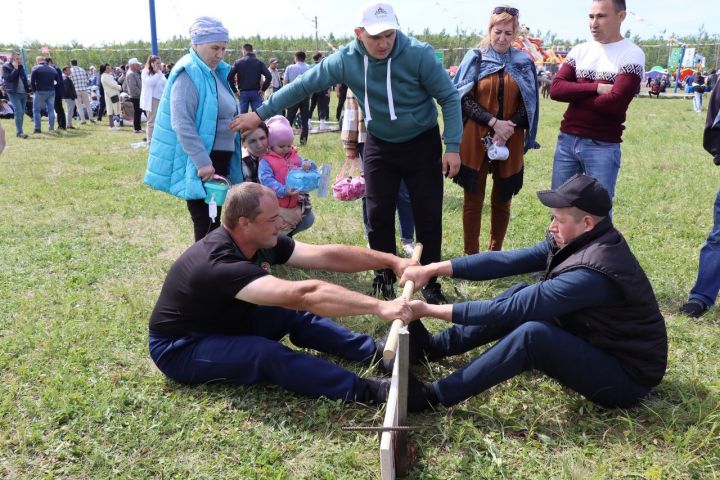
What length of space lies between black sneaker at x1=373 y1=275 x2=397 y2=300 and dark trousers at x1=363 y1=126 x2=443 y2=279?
436 millimetres

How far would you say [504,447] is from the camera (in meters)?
2.71

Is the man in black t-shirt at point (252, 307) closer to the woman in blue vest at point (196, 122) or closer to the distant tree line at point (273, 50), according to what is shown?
the woman in blue vest at point (196, 122)

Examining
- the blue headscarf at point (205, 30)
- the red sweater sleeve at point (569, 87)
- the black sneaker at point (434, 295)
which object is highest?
the blue headscarf at point (205, 30)


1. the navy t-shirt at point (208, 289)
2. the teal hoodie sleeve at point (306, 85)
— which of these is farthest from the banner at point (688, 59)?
the navy t-shirt at point (208, 289)

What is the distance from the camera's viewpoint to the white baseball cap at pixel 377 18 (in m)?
3.31

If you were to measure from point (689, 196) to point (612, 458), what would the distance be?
562 cm

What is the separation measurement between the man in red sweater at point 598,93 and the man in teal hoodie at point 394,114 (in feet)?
3.04

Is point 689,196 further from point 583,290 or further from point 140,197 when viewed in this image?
point 140,197

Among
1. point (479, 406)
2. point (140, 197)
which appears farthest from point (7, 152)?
point (479, 406)

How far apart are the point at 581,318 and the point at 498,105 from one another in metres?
2.16

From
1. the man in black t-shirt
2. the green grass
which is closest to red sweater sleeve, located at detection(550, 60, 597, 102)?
the green grass

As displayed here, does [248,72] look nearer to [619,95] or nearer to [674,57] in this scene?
[619,95]

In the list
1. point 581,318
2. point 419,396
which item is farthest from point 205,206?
point 581,318

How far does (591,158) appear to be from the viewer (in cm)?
407
